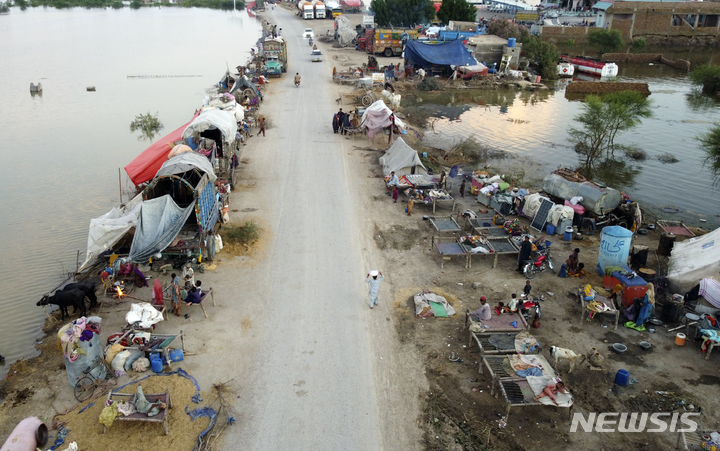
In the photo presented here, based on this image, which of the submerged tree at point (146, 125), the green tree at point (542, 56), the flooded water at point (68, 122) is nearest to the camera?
the flooded water at point (68, 122)

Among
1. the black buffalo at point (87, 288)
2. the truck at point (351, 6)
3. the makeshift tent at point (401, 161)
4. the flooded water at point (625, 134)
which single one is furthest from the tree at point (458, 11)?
the black buffalo at point (87, 288)

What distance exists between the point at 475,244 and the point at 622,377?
6.07m

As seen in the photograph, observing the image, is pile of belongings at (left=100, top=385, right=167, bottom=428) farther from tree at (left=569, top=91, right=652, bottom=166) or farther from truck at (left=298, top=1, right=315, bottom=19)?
truck at (left=298, top=1, right=315, bottom=19)

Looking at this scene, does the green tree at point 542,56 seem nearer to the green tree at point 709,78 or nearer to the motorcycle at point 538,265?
the green tree at point 709,78

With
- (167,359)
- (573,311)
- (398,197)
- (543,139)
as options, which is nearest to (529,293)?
(573,311)

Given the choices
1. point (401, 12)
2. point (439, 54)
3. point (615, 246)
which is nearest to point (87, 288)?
point (615, 246)

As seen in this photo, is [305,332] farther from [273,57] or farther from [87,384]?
[273,57]

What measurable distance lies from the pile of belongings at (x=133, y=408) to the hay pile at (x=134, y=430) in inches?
10.8

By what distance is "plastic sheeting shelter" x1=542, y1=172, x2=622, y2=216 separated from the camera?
1759 cm

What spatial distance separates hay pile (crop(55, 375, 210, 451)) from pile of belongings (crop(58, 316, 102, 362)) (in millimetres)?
994

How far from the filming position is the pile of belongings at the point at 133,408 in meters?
8.89

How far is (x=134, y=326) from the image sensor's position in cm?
1145

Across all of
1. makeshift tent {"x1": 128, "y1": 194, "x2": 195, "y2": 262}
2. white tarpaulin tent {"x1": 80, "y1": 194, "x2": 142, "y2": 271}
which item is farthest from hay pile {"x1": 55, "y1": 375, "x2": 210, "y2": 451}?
white tarpaulin tent {"x1": 80, "y1": 194, "x2": 142, "y2": 271}

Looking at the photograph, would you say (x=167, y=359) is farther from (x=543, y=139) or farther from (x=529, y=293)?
(x=543, y=139)
